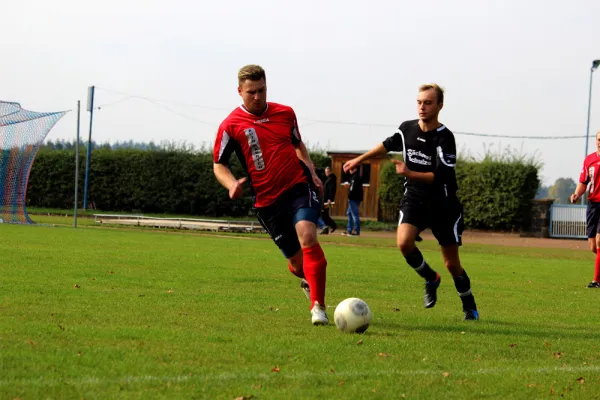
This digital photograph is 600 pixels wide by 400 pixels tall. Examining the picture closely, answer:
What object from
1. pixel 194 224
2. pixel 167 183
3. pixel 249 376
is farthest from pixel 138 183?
pixel 249 376

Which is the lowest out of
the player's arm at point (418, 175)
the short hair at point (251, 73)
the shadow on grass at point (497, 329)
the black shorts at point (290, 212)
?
the shadow on grass at point (497, 329)

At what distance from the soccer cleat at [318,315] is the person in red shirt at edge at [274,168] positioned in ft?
0.06

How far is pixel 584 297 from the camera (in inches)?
464

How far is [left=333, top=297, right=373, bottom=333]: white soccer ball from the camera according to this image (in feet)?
23.8

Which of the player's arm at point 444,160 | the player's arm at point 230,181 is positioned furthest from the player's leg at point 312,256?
the player's arm at point 444,160

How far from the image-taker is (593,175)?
46.4ft

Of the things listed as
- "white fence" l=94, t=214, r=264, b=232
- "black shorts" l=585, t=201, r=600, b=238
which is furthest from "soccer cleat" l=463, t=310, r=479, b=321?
"white fence" l=94, t=214, r=264, b=232

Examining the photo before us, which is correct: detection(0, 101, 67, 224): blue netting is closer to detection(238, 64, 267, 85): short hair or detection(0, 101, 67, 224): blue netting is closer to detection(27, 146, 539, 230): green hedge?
detection(27, 146, 539, 230): green hedge

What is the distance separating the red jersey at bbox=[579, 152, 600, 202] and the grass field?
6.34 ft

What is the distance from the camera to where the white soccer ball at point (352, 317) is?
7250 mm

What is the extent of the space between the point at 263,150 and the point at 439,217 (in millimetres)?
1870

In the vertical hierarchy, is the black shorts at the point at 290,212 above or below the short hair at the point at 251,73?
below

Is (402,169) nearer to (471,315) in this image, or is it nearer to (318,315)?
(318,315)

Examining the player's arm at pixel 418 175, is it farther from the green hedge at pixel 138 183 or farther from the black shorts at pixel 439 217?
the green hedge at pixel 138 183
